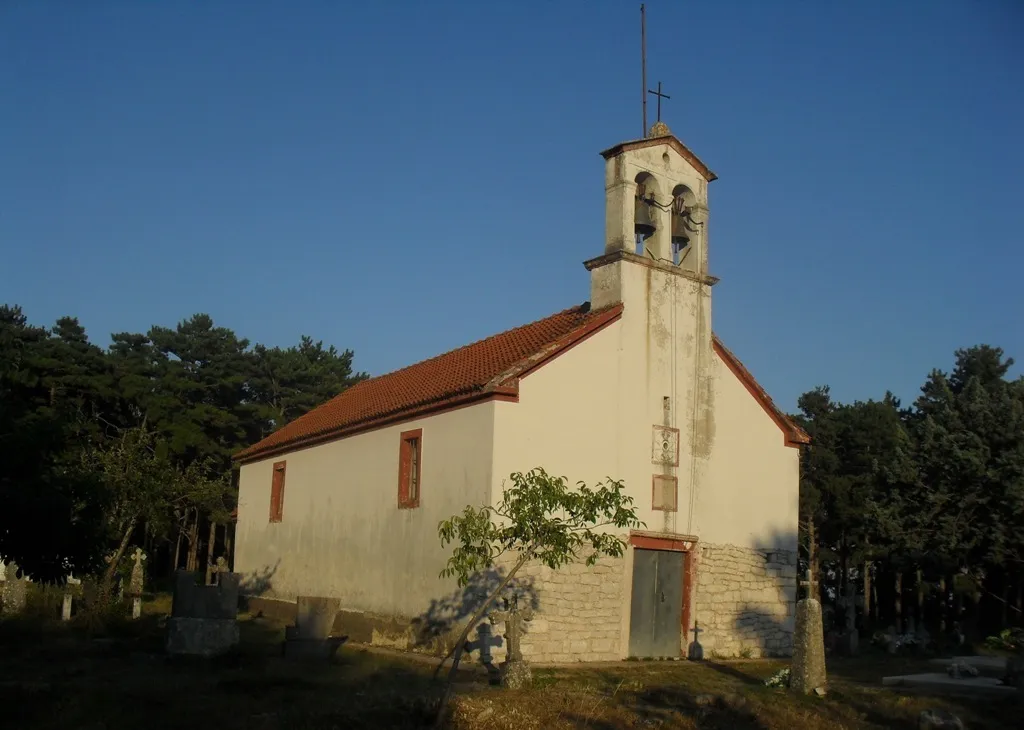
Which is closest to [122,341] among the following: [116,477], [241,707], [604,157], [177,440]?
[177,440]

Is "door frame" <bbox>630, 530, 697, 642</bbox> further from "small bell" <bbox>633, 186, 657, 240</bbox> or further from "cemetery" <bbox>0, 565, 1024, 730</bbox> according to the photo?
"small bell" <bbox>633, 186, 657, 240</bbox>

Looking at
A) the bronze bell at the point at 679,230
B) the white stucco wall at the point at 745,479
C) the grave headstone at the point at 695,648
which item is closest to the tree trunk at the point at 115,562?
the grave headstone at the point at 695,648

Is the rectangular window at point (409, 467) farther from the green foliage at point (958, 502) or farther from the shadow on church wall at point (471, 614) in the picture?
the green foliage at point (958, 502)

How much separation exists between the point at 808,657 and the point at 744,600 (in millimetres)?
6420

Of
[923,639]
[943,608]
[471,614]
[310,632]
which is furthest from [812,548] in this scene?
[310,632]

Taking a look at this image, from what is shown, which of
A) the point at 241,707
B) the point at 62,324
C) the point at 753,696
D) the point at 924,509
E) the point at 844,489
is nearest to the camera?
the point at 241,707

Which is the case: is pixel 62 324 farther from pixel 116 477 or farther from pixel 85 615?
pixel 85 615

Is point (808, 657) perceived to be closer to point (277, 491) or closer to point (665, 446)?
point (665, 446)

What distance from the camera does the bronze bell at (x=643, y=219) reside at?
66.7 ft

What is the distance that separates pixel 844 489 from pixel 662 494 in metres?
24.2

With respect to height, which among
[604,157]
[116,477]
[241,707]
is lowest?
[241,707]

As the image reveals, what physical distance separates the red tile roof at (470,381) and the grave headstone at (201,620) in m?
5.38

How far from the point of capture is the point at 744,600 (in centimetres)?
2073

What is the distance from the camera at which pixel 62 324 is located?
154 feet
